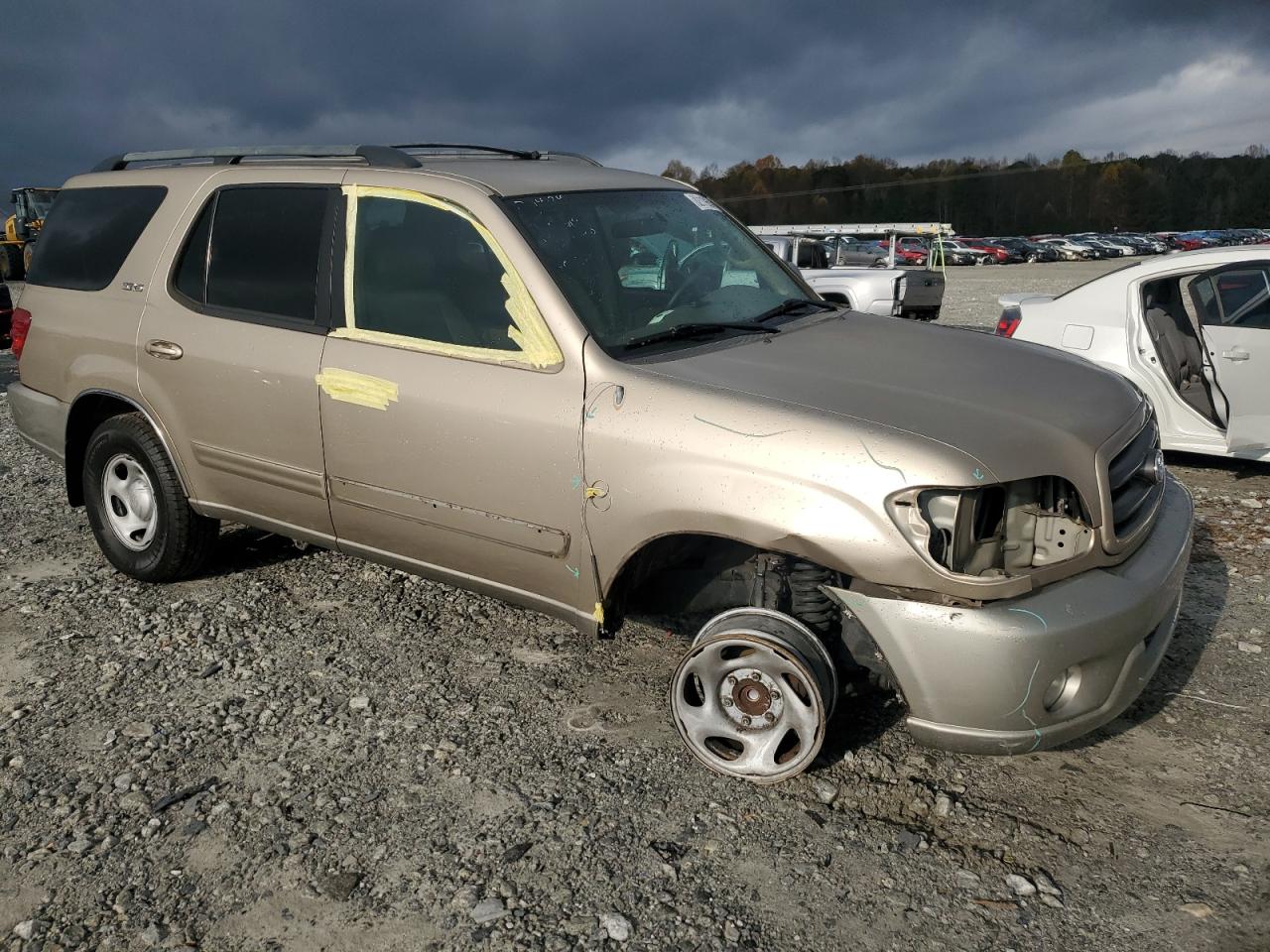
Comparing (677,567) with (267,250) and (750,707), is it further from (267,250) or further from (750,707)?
(267,250)

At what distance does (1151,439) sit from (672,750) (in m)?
1.97

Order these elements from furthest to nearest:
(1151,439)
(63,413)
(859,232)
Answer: (859,232)
(63,413)
(1151,439)

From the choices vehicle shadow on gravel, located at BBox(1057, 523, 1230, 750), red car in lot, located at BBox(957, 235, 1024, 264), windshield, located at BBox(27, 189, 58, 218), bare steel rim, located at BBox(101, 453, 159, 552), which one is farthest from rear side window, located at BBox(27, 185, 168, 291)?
red car in lot, located at BBox(957, 235, 1024, 264)

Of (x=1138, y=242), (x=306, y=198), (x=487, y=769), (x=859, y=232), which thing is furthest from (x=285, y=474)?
(x=1138, y=242)

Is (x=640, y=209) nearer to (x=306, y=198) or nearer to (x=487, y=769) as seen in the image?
(x=306, y=198)

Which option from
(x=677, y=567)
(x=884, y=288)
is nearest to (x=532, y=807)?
(x=677, y=567)

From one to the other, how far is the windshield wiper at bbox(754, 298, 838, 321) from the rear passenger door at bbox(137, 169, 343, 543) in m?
1.66

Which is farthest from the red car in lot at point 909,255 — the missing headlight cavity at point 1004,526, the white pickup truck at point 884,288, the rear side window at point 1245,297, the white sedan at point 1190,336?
the missing headlight cavity at point 1004,526

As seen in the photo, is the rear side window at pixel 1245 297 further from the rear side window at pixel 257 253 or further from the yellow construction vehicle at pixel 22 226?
the yellow construction vehicle at pixel 22 226

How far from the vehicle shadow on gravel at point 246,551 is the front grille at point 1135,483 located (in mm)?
3615

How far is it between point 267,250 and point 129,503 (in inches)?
59.2

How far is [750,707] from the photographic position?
10.3 feet

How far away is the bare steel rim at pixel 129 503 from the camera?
4.65 m

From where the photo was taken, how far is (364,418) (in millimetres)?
3666
